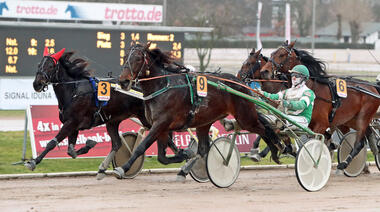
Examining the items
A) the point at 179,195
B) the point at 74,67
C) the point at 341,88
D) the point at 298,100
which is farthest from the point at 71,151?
the point at 341,88

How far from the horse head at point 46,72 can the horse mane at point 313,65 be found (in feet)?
10.2

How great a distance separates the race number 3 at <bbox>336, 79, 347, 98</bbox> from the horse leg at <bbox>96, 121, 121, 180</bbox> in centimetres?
285

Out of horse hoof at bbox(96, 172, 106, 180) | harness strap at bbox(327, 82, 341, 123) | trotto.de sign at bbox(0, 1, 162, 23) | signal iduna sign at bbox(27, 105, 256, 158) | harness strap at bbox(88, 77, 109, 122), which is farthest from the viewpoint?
trotto.de sign at bbox(0, 1, 162, 23)

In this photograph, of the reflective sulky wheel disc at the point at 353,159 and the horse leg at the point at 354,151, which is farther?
the reflective sulky wheel disc at the point at 353,159

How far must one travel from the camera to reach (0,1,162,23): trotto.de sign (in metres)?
25.5

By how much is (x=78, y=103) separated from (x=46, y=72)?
55 centimetres

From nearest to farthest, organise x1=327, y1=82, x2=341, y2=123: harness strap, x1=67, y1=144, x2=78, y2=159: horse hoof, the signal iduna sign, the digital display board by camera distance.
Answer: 1. x1=67, y1=144, x2=78, y2=159: horse hoof
2. x1=327, y1=82, x2=341, y2=123: harness strap
3. the signal iduna sign
4. the digital display board

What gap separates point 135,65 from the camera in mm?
7875

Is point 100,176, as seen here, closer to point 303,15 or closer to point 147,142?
point 147,142

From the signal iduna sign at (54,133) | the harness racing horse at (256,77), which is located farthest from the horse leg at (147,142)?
the signal iduna sign at (54,133)

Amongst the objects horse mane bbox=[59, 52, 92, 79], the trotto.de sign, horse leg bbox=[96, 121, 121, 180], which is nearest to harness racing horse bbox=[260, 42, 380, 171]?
horse leg bbox=[96, 121, 121, 180]

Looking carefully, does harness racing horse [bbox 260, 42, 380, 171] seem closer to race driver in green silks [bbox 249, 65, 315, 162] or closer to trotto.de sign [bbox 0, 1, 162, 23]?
race driver in green silks [bbox 249, 65, 315, 162]

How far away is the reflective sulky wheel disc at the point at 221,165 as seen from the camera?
8141 mm

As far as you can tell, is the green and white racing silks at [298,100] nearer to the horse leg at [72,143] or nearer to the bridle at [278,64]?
the bridle at [278,64]
